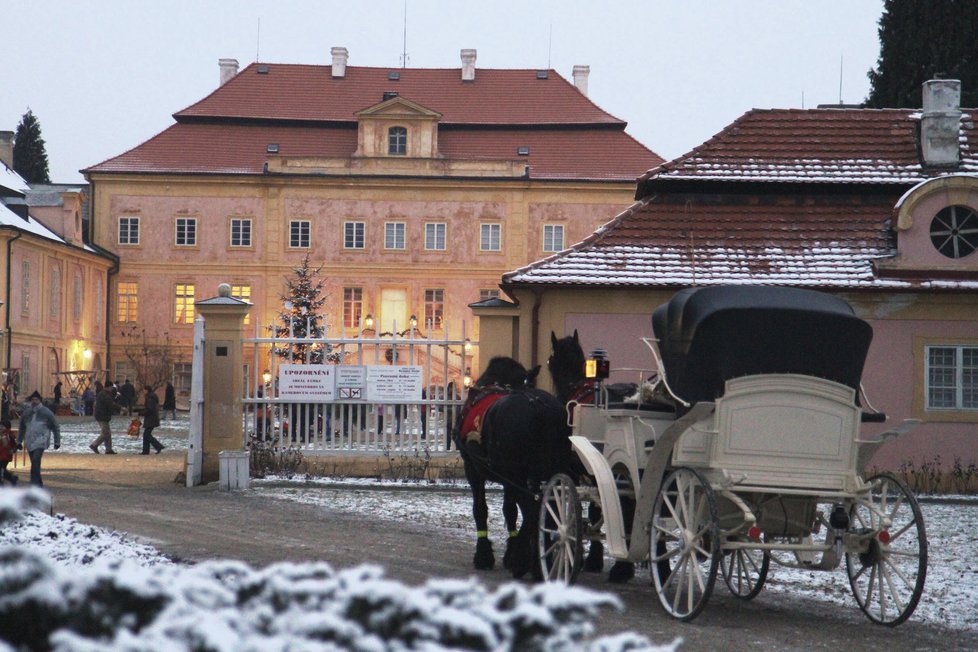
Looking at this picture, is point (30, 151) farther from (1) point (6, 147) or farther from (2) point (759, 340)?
(2) point (759, 340)

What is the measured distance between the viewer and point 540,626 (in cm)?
320

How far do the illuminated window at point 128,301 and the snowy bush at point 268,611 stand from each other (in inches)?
2185

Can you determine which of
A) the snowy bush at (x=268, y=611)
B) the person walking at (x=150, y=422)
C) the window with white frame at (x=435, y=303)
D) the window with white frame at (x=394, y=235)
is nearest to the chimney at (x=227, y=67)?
the window with white frame at (x=394, y=235)

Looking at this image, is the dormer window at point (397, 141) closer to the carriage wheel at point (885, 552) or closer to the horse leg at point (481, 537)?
the horse leg at point (481, 537)

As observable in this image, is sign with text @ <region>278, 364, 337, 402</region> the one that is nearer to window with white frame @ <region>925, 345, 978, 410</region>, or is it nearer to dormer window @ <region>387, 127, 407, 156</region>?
window with white frame @ <region>925, 345, 978, 410</region>

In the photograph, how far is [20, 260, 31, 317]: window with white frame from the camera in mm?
48094

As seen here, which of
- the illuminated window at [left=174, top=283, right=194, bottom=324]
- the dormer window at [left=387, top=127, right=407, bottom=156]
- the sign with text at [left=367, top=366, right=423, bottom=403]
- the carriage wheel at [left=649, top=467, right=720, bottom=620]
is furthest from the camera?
the illuminated window at [left=174, top=283, right=194, bottom=324]

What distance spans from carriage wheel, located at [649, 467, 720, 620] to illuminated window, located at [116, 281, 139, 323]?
5068 cm

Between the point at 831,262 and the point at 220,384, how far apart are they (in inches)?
354

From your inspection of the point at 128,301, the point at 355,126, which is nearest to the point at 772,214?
the point at 355,126

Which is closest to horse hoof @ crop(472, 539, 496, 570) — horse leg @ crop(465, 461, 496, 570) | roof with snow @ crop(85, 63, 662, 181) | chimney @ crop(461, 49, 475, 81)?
horse leg @ crop(465, 461, 496, 570)

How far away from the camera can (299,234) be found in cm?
5638

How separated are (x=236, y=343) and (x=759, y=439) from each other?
11.4m

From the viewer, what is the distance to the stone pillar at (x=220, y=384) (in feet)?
61.8
